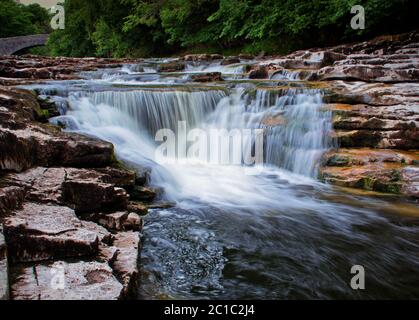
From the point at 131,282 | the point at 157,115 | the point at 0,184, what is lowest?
the point at 131,282

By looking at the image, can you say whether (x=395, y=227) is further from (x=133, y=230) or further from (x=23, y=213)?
(x=23, y=213)

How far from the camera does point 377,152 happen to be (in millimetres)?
6684

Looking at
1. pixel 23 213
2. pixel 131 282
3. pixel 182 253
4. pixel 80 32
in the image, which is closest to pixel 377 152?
pixel 182 253

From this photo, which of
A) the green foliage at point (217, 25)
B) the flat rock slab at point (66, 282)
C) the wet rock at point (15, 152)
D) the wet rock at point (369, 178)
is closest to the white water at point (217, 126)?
the wet rock at point (369, 178)

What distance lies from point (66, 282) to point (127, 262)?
660 mm

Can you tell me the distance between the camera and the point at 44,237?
294 centimetres

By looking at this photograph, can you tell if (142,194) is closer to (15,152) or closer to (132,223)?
(132,223)

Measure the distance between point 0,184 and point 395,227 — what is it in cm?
448

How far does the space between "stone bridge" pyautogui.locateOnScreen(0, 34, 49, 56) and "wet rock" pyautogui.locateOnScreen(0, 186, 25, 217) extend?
41.5 metres

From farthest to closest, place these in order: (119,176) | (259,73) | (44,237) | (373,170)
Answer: (259,73), (373,170), (119,176), (44,237)

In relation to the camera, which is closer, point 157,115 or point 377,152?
point 377,152

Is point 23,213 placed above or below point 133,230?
above

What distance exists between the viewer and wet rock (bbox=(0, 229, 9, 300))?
87.5 inches

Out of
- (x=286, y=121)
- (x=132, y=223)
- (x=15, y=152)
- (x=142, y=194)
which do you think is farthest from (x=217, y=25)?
(x=132, y=223)
